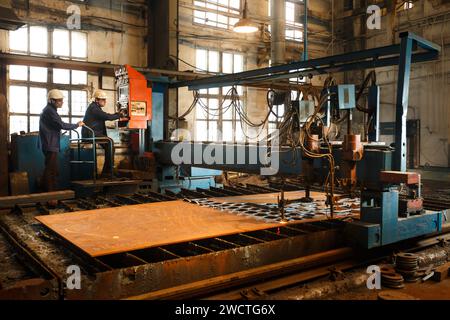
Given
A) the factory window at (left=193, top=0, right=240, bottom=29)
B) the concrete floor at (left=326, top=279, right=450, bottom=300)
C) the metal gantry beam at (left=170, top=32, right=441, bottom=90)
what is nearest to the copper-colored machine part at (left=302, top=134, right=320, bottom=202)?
the metal gantry beam at (left=170, top=32, right=441, bottom=90)

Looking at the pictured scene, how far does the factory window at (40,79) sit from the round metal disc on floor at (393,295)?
8.53 m

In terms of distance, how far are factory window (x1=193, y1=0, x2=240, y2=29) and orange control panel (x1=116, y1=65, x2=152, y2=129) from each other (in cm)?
579

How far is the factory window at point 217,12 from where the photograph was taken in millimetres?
11878

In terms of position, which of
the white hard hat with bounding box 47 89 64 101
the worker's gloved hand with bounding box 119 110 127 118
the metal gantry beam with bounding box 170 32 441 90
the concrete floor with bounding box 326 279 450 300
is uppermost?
the metal gantry beam with bounding box 170 32 441 90

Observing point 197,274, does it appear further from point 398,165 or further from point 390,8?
point 390,8

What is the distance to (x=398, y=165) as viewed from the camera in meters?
3.76

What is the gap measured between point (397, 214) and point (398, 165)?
1.60 feet

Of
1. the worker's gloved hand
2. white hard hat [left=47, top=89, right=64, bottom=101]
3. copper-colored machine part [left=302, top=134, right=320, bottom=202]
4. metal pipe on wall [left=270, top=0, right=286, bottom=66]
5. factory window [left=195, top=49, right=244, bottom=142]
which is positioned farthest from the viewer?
factory window [left=195, top=49, right=244, bottom=142]

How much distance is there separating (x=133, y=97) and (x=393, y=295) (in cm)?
476

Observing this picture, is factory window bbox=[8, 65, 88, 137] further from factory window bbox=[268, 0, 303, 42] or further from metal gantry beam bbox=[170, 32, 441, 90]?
factory window bbox=[268, 0, 303, 42]

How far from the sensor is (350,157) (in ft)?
12.5

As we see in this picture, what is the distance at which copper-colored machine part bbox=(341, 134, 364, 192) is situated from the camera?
379 centimetres

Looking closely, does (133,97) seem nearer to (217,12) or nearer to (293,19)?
(217,12)

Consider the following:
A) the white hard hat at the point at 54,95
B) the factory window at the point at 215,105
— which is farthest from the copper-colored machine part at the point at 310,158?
the factory window at the point at 215,105
